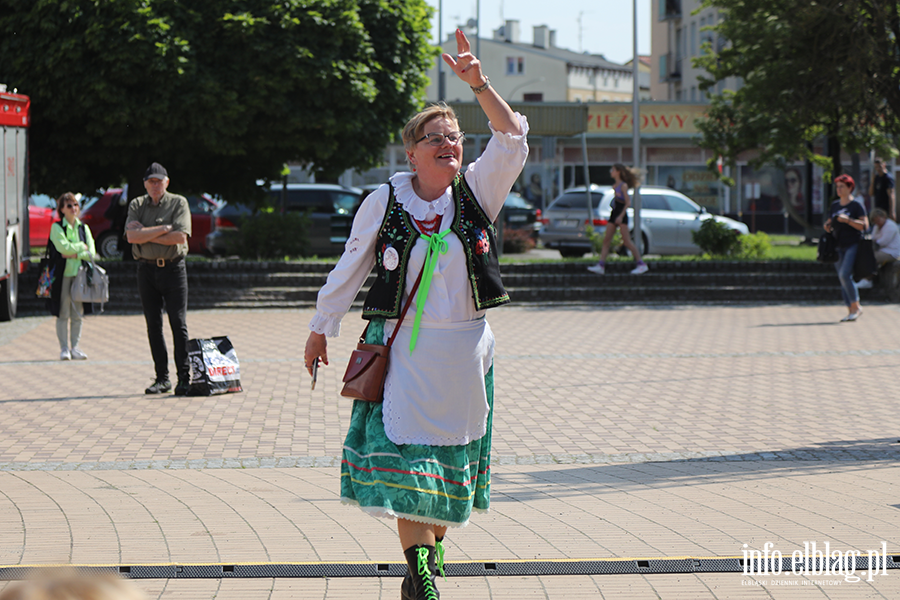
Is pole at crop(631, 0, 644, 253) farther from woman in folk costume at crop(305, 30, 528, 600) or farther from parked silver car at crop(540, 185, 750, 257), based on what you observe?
woman in folk costume at crop(305, 30, 528, 600)

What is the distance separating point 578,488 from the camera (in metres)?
6.01

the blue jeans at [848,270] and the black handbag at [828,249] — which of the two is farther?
the black handbag at [828,249]

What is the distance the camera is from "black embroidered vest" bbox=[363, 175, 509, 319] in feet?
12.6

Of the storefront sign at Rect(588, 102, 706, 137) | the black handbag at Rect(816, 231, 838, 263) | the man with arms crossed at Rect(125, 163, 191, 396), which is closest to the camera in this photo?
the man with arms crossed at Rect(125, 163, 191, 396)

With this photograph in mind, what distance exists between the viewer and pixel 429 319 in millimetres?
3820

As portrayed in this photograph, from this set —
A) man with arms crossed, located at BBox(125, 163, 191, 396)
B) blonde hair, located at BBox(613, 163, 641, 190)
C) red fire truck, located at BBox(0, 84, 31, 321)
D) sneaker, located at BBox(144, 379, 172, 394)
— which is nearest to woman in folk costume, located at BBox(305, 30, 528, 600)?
man with arms crossed, located at BBox(125, 163, 191, 396)

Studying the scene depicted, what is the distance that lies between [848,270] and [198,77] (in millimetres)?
10093

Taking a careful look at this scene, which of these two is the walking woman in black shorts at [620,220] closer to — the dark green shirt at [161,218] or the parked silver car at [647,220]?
the parked silver car at [647,220]

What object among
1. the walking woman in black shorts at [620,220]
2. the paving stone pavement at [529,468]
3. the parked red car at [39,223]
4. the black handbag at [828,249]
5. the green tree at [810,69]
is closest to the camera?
the paving stone pavement at [529,468]

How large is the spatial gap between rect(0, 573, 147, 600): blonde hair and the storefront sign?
4518 cm

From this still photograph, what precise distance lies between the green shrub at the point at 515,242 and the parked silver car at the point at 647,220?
253cm

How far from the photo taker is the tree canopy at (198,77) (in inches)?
663

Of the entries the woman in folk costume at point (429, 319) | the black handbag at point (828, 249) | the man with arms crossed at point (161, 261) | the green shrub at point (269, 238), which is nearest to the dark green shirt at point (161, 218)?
the man with arms crossed at point (161, 261)

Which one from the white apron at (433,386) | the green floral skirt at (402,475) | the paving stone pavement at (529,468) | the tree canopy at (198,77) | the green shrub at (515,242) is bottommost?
the paving stone pavement at (529,468)
